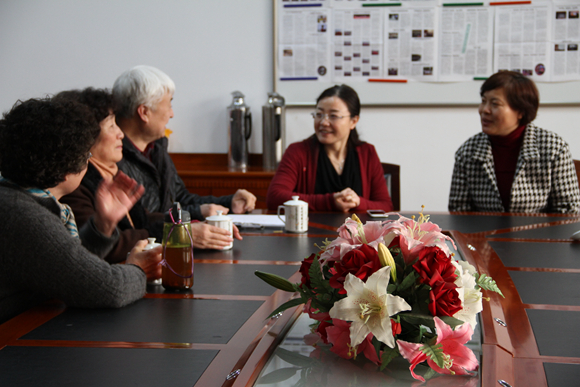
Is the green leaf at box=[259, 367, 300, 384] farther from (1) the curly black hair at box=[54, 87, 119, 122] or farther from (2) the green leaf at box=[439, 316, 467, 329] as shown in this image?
(1) the curly black hair at box=[54, 87, 119, 122]

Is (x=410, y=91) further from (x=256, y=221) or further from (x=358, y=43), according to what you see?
(x=256, y=221)

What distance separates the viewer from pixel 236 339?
2.99ft

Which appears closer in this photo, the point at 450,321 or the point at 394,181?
the point at 450,321

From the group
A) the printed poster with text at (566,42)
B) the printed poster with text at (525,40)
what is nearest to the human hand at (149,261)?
the printed poster with text at (525,40)

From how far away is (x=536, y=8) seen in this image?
366 cm

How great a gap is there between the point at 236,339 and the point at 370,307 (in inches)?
11.2

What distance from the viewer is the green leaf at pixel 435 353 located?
708 millimetres

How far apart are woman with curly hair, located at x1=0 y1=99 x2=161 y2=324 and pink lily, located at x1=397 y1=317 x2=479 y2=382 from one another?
2.01 ft

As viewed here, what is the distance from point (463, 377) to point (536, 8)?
3.59 meters

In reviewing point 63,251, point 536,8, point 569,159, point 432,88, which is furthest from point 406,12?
point 63,251

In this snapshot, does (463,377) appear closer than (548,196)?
Yes

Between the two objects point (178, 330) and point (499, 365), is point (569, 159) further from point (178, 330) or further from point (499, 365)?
point (178, 330)

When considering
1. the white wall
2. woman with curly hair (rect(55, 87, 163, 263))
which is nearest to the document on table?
woman with curly hair (rect(55, 87, 163, 263))

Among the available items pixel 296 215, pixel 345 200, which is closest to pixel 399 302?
pixel 296 215
